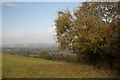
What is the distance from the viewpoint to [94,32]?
52.7 ft

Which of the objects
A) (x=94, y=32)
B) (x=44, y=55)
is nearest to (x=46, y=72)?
(x=94, y=32)

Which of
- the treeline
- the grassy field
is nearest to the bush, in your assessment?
the treeline

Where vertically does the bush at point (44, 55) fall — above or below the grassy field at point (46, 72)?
above

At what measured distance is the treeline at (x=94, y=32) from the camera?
15988mm

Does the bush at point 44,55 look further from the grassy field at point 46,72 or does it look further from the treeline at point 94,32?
the grassy field at point 46,72

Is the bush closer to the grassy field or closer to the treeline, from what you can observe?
the treeline

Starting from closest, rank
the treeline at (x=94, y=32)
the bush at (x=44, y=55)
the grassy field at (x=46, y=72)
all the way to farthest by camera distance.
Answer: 1. the grassy field at (x=46, y=72)
2. the treeline at (x=94, y=32)
3. the bush at (x=44, y=55)

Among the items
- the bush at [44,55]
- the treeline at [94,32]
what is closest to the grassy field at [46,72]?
the treeline at [94,32]

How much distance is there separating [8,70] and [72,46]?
6547mm

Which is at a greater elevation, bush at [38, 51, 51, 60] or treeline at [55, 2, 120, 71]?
treeline at [55, 2, 120, 71]

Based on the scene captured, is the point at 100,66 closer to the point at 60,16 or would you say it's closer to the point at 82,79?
the point at 60,16

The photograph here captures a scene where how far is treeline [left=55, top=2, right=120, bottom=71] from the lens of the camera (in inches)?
629

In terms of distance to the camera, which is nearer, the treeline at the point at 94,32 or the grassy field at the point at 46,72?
the grassy field at the point at 46,72

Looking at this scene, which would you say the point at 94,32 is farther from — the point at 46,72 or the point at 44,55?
the point at 44,55
